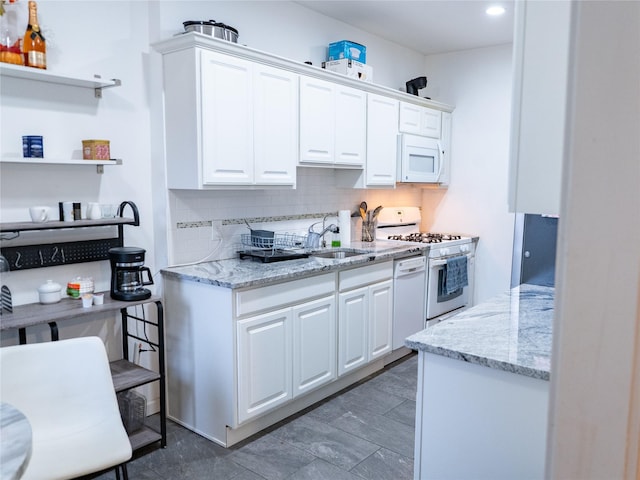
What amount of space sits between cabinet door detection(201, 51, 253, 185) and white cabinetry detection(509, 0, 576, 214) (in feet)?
6.63

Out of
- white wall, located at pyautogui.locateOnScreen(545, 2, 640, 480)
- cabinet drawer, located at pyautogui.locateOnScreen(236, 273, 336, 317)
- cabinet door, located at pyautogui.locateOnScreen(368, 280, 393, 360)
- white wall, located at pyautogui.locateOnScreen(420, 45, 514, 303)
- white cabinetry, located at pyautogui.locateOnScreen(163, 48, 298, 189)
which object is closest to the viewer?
white wall, located at pyautogui.locateOnScreen(545, 2, 640, 480)

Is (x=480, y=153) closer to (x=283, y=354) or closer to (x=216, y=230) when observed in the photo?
(x=216, y=230)

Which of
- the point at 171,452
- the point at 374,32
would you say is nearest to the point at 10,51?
the point at 171,452

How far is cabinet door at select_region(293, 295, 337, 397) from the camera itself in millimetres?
3162

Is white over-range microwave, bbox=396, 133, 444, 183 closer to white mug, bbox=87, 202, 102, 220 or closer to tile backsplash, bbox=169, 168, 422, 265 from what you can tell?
tile backsplash, bbox=169, 168, 422, 265

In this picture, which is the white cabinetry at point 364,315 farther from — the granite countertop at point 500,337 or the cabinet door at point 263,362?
the granite countertop at point 500,337

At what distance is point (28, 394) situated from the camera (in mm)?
1932

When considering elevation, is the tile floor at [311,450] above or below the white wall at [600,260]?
below

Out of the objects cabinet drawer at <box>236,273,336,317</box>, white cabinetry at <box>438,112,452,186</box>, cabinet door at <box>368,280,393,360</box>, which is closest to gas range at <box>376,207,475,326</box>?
white cabinetry at <box>438,112,452,186</box>

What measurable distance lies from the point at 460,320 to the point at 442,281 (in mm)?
2671

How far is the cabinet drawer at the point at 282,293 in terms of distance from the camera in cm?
279

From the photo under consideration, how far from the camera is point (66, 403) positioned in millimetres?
1998

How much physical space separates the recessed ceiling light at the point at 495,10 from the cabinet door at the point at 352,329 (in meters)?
2.40

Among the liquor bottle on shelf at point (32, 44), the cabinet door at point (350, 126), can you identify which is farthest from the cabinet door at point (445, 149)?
the liquor bottle on shelf at point (32, 44)
